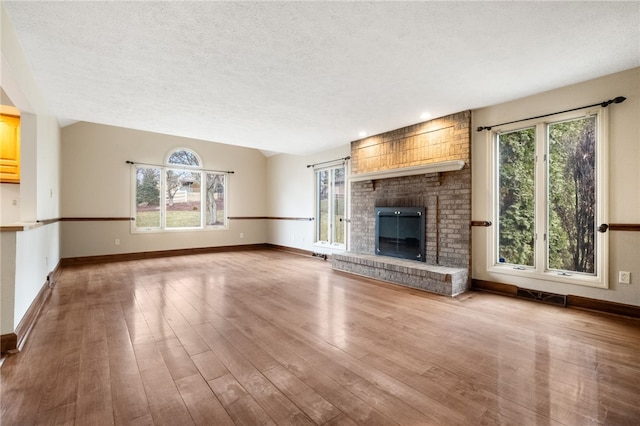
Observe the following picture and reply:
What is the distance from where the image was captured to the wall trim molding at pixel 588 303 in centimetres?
286

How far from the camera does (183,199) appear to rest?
281 inches

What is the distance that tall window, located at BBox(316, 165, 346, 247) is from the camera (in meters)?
6.29

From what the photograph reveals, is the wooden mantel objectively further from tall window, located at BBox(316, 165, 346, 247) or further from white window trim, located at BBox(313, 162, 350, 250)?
tall window, located at BBox(316, 165, 346, 247)

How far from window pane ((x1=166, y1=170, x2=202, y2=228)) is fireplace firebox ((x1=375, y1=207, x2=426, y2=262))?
4.74 meters

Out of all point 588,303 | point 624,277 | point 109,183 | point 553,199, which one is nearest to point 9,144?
point 109,183

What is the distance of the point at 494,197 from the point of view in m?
3.83

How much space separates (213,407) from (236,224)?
22.1 ft

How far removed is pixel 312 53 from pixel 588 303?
12.6 ft

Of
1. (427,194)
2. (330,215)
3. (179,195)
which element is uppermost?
(179,195)

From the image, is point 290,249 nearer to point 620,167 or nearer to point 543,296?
point 543,296

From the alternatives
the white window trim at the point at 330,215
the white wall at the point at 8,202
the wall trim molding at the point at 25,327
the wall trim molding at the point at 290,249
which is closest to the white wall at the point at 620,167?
the white window trim at the point at 330,215

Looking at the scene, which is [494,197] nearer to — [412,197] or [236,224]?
[412,197]

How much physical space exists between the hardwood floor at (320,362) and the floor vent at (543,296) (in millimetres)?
170

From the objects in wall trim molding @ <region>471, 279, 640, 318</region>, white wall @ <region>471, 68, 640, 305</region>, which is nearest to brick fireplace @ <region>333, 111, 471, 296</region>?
wall trim molding @ <region>471, 279, 640, 318</region>
